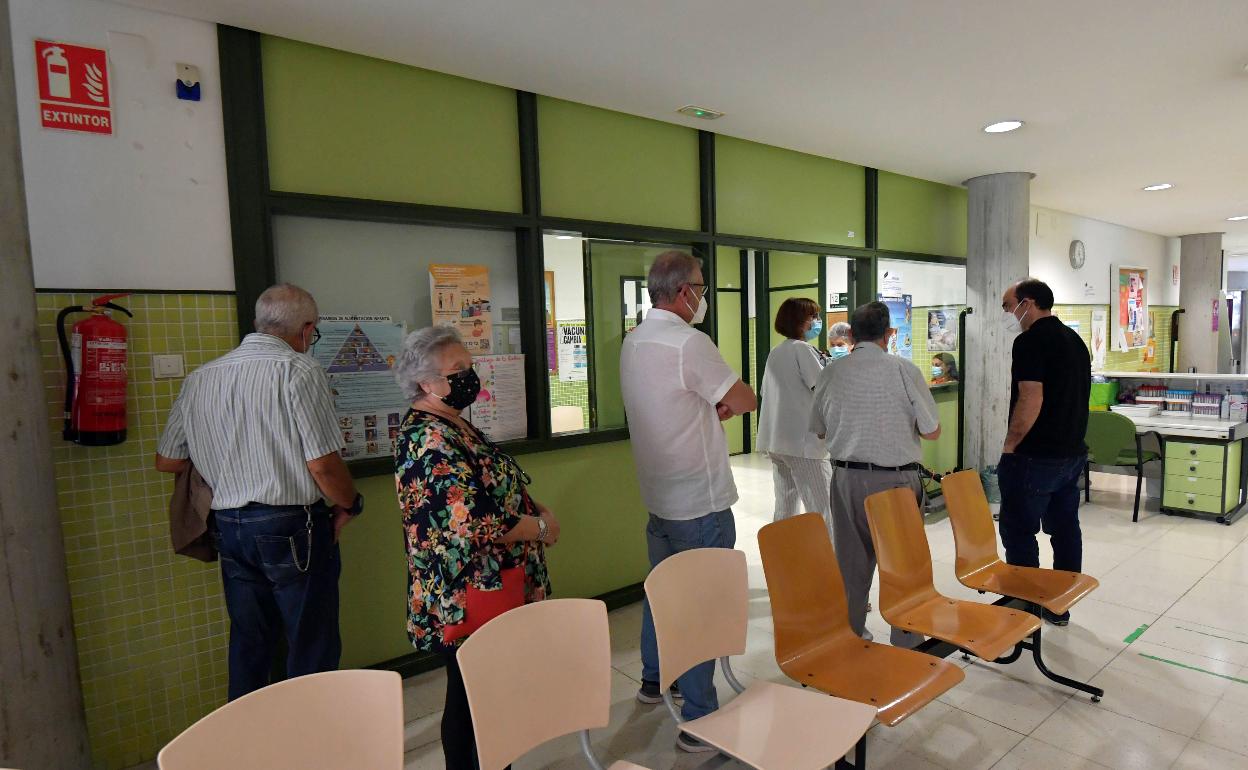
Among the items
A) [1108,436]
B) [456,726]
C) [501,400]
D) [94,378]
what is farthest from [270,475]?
[1108,436]

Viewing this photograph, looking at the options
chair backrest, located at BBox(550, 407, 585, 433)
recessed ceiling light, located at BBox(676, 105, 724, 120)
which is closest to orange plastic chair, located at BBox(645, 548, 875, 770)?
chair backrest, located at BBox(550, 407, 585, 433)

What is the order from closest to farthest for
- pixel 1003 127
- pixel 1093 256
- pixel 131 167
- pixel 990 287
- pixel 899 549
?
1. pixel 131 167
2. pixel 899 549
3. pixel 1003 127
4. pixel 990 287
5. pixel 1093 256

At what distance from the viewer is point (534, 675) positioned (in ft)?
→ 5.43

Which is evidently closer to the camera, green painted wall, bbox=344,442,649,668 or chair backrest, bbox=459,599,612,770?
chair backrest, bbox=459,599,612,770

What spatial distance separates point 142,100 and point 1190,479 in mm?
6925

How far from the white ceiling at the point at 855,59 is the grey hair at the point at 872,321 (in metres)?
1.13

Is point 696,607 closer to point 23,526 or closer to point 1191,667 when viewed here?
point 23,526

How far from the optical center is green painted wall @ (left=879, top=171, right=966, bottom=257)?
5652 millimetres

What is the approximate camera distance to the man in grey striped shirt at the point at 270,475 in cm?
220

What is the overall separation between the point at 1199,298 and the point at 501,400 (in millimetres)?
11228

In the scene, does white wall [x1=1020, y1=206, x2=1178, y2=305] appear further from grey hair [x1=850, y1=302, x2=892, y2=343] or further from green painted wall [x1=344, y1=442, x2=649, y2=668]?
green painted wall [x1=344, y1=442, x2=649, y2=668]

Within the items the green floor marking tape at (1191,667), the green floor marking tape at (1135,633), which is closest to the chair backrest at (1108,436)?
the green floor marking tape at (1135,633)

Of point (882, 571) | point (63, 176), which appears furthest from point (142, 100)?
point (882, 571)

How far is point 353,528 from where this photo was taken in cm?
298
